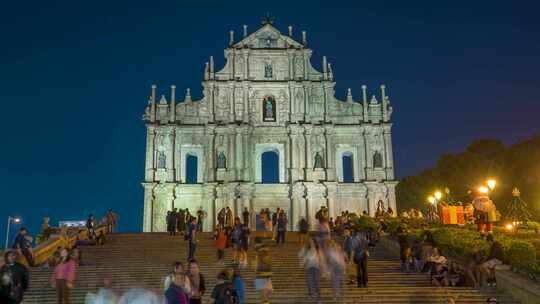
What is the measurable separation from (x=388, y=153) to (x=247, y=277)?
26.7 m

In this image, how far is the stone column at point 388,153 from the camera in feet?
139

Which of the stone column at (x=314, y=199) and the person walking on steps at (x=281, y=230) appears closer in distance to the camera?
the person walking on steps at (x=281, y=230)

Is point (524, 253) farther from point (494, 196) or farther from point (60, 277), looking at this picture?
point (494, 196)

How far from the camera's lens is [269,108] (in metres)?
43.9

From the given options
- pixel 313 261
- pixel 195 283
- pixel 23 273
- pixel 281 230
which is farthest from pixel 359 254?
pixel 23 273

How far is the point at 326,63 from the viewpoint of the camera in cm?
4453

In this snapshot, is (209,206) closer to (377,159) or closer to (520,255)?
(377,159)

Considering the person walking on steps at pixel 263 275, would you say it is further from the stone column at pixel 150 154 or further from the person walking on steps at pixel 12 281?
the stone column at pixel 150 154

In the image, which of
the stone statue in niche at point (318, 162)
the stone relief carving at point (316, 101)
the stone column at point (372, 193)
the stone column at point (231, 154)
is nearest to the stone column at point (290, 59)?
the stone relief carving at point (316, 101)

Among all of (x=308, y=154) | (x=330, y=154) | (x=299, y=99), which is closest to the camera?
(x=308, y=154)

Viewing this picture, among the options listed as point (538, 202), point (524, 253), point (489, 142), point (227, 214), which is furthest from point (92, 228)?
point (489, 142)

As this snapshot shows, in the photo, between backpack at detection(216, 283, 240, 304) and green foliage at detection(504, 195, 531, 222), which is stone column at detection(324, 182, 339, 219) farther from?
backpack at detection(216, 283, 240, 304)

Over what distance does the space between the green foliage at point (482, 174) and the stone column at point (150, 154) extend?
2795 centimetres

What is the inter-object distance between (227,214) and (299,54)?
1881cm
